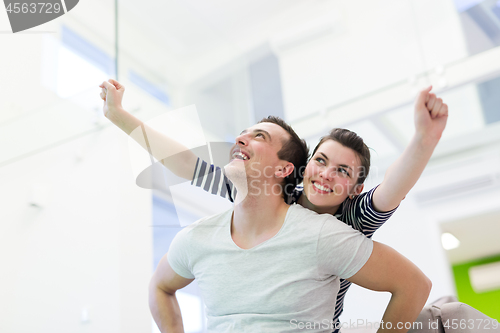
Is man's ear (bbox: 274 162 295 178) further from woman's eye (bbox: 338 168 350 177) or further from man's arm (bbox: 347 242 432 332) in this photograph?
man's arm (bbox: 347 242 432 332)

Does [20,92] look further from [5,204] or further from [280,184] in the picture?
[5,204]

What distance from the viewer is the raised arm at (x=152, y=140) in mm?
839

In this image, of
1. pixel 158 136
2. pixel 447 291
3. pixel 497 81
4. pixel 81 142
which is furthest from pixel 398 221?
pixel 158 136

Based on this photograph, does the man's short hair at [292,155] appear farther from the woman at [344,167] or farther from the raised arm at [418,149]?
the raised arm at [418,149]

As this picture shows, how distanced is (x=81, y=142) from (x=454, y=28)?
2.23m

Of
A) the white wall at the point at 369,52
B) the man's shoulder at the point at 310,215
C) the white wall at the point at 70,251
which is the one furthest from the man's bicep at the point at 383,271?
the white wall at the point at 369,52

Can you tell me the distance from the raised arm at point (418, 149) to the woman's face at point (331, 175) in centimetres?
13

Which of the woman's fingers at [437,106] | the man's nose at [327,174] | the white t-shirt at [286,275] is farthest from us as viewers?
the man's nose at [327,174]

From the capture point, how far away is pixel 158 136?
33.1 inches

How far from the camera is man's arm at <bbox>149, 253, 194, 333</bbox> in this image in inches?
40.7

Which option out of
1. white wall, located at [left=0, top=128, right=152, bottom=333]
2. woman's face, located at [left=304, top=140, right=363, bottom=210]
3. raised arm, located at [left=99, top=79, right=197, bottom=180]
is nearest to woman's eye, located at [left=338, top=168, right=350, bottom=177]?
woman's face, located at [left=304, top=140, right=363, bottom=210]

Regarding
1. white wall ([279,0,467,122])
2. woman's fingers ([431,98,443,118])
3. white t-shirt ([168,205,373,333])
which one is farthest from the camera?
white wall ([279,0,467,122])

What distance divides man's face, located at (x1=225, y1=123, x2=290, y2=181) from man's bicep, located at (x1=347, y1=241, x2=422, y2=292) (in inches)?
11.7

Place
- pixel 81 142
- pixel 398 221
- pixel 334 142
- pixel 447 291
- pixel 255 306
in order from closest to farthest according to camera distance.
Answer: pixel 255 306 < pixel 334 142 < pixel 81 142 < pixel 447 291 < pixel 398 221
